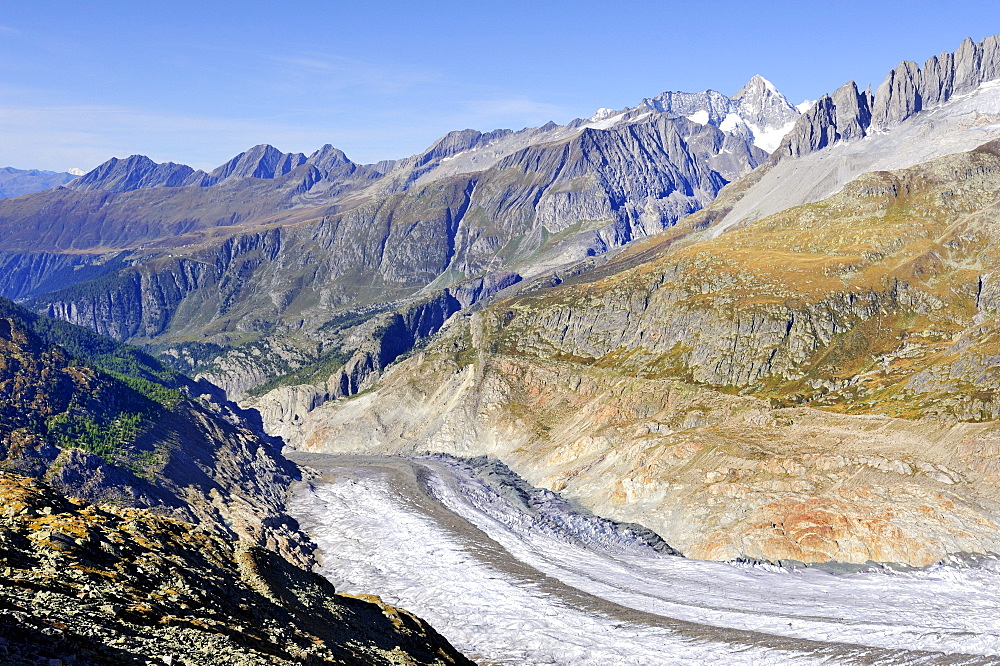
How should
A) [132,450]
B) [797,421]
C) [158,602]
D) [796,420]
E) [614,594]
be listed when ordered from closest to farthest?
[158,602]
[614,594]
[132,450]
[797,421]
[796,420]

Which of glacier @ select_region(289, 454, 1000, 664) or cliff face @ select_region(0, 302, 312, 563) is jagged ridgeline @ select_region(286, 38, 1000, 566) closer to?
glacier @ select_region(289, 454, 1000, 664)

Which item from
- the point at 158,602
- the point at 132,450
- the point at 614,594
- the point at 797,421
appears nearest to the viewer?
the point at 158,602

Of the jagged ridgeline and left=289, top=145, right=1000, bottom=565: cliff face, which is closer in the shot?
the jagged ridgeline

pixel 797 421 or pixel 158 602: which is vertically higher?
pixel 158 602

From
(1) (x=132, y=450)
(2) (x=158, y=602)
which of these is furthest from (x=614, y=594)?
(1) (x=132, y=450)

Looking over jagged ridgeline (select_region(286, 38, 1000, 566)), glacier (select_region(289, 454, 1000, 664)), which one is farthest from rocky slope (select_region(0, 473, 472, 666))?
jagged ridgeline (select_region(286, 38, 1000, 566))

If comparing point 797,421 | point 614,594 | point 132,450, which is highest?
point 797,421

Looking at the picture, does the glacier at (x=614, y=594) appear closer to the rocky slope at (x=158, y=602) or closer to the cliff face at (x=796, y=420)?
the cliff face at (x=796, y=420)

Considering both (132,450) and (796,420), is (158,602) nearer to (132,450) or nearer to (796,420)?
(132,450)
